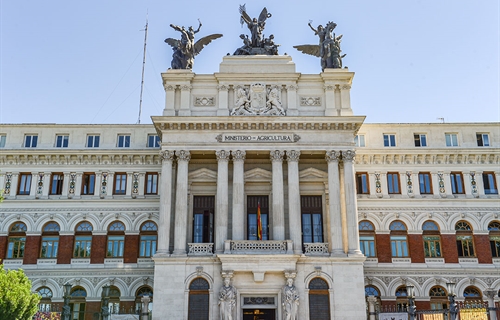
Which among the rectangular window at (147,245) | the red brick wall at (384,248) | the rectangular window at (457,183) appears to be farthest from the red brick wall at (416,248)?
the rectangular window at (147,245)

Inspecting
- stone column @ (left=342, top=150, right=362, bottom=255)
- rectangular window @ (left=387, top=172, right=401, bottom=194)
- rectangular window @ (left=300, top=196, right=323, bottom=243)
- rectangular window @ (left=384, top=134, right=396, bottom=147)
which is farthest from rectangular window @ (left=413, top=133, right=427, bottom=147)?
rectangular window @ (left=300, top=196, right=323, bottom=243)

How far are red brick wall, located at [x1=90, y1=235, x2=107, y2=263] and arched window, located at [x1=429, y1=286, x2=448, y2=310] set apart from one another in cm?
2567

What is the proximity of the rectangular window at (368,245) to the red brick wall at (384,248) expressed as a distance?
0.39 metres

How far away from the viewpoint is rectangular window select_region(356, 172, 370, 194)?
44906 millimetres

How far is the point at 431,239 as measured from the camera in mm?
43750

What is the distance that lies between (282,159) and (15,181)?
72.2 feet

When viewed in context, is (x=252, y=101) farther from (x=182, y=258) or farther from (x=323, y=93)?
(x=182, y=258)

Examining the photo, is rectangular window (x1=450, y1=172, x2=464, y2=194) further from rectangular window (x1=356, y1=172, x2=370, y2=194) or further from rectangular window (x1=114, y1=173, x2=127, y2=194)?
rectangular window (x1=114, y1=173, x2=127, y2=194)

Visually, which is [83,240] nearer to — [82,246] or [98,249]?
[82,246]

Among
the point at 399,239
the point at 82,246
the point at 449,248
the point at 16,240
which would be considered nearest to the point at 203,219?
the point at 82,246

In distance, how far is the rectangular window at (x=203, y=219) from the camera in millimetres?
40812

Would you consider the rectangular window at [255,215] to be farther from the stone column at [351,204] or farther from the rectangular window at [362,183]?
the rectangular window at [362,183]

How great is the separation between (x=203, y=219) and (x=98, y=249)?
9167 millimetres

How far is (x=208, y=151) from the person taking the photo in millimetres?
40000
